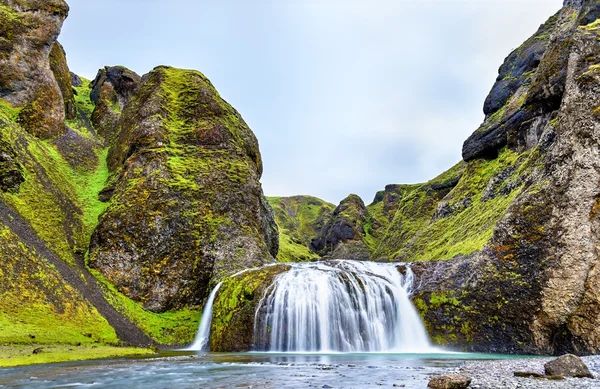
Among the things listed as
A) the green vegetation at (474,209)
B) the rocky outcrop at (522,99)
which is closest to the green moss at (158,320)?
the green vegetation at (474,209)

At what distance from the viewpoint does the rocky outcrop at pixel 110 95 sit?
71.9 metres

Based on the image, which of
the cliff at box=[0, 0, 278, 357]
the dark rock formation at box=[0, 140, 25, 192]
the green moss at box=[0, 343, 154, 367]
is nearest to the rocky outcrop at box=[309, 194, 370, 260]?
the cliff at box=[0, 0, 278, 357]

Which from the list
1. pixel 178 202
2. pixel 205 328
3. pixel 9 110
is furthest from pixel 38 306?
pixel 9 110

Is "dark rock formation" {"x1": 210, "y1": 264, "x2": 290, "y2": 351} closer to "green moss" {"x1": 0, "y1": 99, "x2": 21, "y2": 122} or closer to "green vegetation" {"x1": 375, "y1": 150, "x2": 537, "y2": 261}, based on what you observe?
"green vegetation" {"x1": 375, "y1": 150, "x2": 537, "y2": 261}

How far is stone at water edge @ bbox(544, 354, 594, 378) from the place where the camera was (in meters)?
12.5

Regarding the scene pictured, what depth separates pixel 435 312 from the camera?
2845 cm

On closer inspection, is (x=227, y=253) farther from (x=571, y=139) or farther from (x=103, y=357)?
(x=571, y=139)

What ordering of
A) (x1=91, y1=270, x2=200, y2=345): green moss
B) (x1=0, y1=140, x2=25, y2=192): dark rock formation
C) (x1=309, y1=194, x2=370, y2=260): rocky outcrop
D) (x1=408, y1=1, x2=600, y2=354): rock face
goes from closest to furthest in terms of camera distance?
1. (x1=408, y1=1, x2=600, y2=354): rock face
2. (x1=91, y1=270, x2=200, y2=345): green moss
3. (x1=0, y1=140, x2=25, y2=192): dark rock formation
4. (x1=309, y1=194, x2=370, y2=260): rocky outcrop

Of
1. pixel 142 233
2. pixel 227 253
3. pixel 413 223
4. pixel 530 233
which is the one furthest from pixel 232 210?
pixel 413 223

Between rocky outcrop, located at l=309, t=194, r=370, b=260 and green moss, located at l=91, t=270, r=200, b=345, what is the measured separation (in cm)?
9216

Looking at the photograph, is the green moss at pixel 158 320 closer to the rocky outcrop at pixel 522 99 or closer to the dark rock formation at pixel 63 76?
the dark rock formation at pixel 63 76

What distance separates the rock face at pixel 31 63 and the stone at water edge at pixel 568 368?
59.4 meters

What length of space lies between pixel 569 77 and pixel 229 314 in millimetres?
32517

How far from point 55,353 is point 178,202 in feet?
81.4
